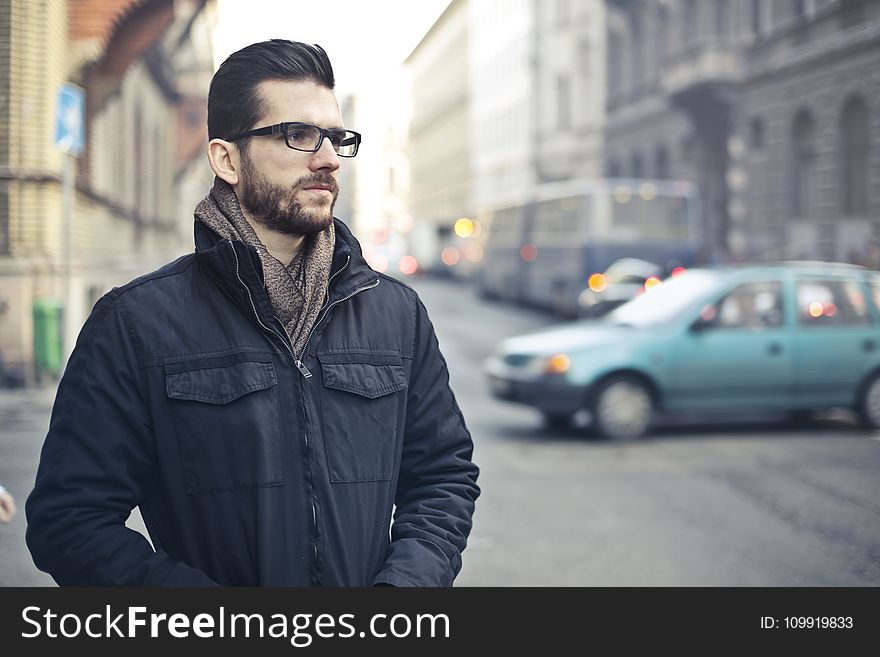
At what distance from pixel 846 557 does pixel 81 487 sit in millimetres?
3861

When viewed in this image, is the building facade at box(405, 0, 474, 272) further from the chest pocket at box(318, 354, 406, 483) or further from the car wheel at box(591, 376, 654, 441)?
the chest pocket at box(318, 354, 406, 483)

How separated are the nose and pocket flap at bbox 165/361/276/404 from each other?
14.9 inches

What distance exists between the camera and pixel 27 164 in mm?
4246

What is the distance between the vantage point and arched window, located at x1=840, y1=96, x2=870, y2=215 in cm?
588

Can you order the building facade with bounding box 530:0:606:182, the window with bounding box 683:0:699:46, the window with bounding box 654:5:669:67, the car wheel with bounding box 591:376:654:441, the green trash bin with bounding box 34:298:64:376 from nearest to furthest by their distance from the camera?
the green trash bin with bounding box 34:298:64:376 → the car wheel with bounding box 591:376:654:441 → the building facade with bounding box 530:0:606:182 → the window with bounding box 683:0:699:46 → the window with bounding box 654:5:669:67

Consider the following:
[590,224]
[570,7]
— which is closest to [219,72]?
→ [570,7]

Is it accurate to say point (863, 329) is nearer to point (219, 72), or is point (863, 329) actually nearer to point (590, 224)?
point (219, 72)

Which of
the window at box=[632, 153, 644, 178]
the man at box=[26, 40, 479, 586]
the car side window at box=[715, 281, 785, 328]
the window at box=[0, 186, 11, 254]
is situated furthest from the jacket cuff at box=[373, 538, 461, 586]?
the window at box=[632, 153, 644, 178]

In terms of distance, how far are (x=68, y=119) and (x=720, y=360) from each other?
6203mm

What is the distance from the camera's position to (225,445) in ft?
7.13

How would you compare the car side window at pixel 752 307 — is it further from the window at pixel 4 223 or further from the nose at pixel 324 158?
the nose at pixel 324 158

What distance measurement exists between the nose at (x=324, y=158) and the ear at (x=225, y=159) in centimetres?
15

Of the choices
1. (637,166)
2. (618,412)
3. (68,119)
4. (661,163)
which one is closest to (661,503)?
(618,412)

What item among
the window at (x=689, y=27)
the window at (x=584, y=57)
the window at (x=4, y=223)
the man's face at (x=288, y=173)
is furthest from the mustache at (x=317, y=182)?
the window at (x=584, y=57)
